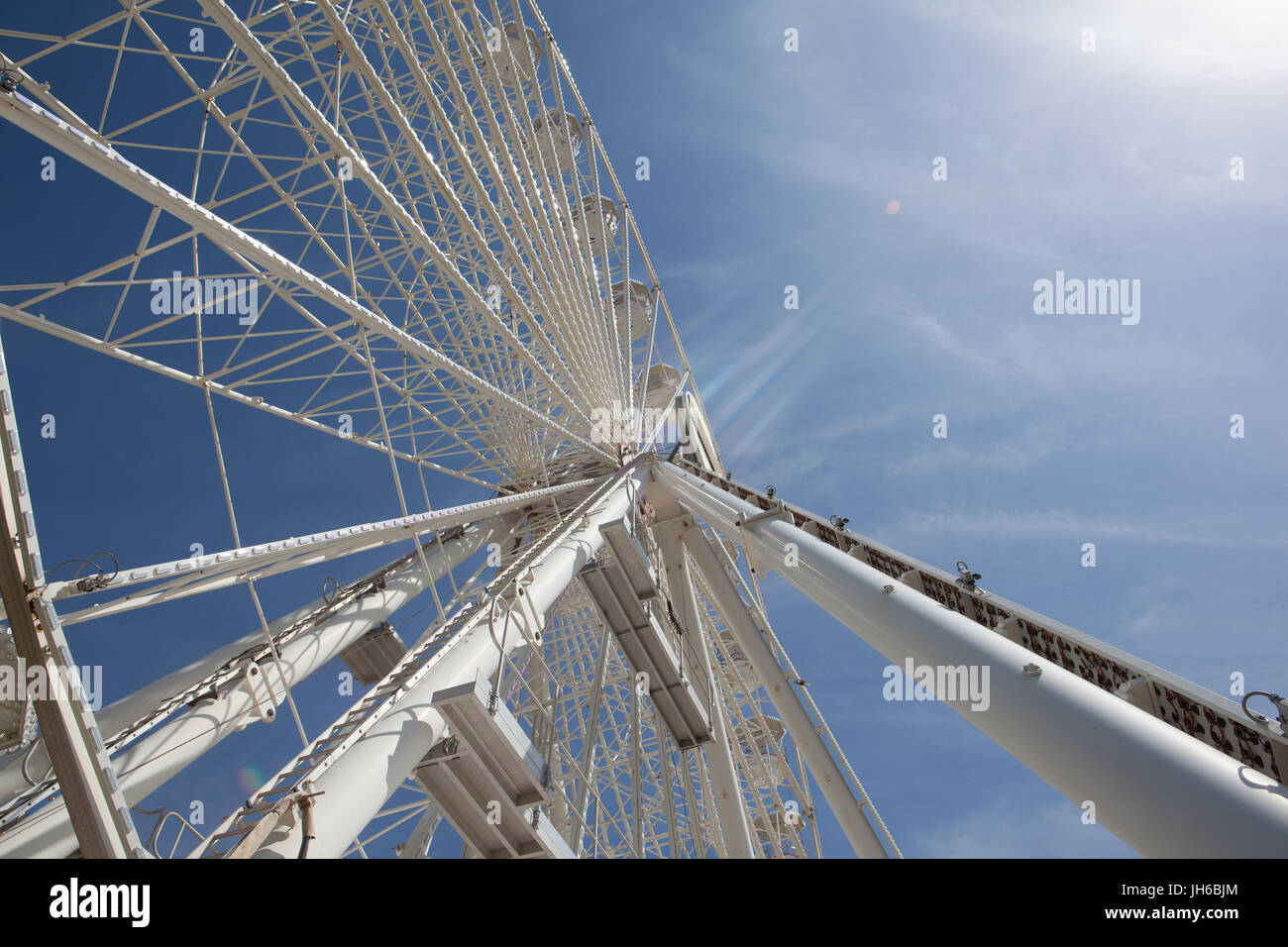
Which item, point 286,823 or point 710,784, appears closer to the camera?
point 286,823

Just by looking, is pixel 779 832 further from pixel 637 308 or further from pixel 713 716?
pixel 637 308

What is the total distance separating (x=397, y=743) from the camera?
269 inches

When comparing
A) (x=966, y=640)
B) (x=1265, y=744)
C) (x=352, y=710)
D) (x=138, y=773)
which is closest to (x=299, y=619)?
(x=138, y=773)

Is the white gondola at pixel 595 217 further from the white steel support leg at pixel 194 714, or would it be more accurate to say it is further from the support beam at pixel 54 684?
the support beam at pixel 54 684

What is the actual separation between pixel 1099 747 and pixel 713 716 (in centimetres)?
1125

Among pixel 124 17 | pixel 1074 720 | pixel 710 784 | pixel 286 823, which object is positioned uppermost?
pixel 124 17

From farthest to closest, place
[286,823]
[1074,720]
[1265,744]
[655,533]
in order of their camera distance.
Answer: [655,533] < [286,823] < [1074,720] < [1265,744]

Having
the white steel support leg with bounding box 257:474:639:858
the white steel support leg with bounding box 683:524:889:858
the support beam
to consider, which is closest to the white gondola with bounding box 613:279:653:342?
the white steel support leg with bounding box 683:524:889:858

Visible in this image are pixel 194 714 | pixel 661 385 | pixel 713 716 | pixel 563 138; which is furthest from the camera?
pixel 661 385

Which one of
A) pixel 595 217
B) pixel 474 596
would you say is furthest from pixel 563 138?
pixel 474 596

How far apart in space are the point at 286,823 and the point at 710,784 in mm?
10346

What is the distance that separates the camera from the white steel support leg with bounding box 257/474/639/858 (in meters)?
5.71

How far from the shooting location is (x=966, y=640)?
571 centimetres
